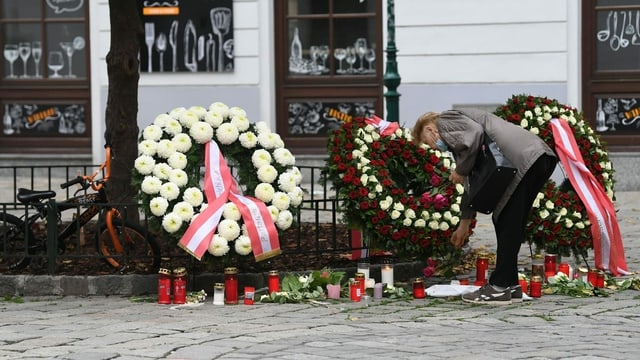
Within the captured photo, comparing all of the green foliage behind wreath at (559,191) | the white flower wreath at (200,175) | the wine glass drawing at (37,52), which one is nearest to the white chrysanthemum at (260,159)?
the white flower wreath at (200,175)

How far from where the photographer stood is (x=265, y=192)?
9.39 m

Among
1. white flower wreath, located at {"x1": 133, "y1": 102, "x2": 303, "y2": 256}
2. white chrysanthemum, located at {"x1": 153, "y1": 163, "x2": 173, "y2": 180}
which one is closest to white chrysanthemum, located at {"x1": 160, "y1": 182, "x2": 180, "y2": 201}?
white flower wreath, located at {"x1": 133, "y1": 102, "x2": 303, "y2": 256}

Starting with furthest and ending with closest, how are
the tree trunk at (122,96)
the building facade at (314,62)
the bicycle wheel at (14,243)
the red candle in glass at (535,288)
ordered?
the building facade at (314,62) → the tree trunk at (122,96) → the bicycle wheel at (14,243) → the red candle in glass at (535,288)

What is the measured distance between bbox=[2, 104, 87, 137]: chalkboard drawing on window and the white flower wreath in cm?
896

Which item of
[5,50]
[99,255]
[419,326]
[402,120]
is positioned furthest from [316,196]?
[419,326]

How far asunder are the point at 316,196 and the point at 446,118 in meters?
7.31

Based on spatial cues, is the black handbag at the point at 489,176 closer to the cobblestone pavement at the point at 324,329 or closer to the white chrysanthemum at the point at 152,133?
the cobblestone pavement at the point at 324,329

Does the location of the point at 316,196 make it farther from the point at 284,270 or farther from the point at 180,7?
the point at 284,270

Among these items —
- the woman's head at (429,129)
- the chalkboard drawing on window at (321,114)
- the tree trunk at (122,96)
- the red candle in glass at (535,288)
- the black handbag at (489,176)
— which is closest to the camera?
the black handbag at (489,176)

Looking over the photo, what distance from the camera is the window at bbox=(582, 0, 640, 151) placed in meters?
16.9

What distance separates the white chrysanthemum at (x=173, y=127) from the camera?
952 cm

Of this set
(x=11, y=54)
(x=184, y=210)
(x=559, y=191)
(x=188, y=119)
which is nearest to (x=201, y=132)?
(x=188, y=119)

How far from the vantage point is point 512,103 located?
1039 cm

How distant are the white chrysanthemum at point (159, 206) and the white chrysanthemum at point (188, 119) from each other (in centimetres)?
66
